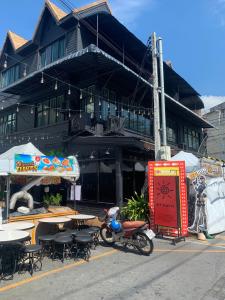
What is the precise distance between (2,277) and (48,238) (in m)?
1.68

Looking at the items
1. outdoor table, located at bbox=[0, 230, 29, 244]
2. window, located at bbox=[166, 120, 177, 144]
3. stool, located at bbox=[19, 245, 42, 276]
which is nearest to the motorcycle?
stool, located at bbox=[19, 245, 42, 276]

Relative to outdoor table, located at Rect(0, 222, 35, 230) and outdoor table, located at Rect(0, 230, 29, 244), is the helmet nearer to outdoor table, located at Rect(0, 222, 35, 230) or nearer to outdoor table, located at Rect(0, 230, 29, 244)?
outdoor table, located at Rect(0, 222, 35, 230)

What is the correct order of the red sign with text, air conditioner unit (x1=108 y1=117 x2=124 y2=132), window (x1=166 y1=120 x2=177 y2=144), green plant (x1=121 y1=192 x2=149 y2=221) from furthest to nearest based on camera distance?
window (x1=166 y1=120 x2=177 y2=144) < air conditioner unit (x1=108 y1=117 x2=124 y2=132) < green plant (x1=121 y1=192 x2=149 y2=221) < the red sign with text

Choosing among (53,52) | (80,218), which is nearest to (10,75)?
(53,52)

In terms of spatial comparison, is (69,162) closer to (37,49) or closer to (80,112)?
(80,112)

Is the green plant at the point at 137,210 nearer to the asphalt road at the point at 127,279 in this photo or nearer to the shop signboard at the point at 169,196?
the shop signboard at the point at 169,196

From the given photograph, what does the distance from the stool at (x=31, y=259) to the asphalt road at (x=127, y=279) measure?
204 millimetres

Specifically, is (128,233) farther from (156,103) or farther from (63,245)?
(156,103)

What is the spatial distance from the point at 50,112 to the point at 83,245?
12887 millimetres

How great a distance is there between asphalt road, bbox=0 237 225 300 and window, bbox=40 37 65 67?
1420 centimetres

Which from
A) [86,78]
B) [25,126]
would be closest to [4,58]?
[25,126]

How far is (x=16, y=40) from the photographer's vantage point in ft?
75.3

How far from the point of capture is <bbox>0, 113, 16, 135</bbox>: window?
23484 mm

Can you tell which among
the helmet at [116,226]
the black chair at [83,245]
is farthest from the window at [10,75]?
the black chair at [83,245]
